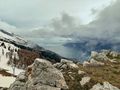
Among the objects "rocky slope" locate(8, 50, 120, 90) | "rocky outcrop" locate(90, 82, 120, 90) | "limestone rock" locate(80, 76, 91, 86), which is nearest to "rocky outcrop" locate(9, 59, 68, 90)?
"rocky slope" locate(8, 50, 120, 90)

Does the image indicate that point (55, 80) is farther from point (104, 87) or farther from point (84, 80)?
point (104, 87)

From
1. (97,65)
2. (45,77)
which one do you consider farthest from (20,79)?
(97,65)

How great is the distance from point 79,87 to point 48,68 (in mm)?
6287

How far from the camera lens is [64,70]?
57.3m

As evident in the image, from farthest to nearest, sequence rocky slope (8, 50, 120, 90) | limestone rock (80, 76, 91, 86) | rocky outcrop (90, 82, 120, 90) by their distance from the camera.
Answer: limestone rock (80, 76, 91, 86)
rocky slope (8, 50, 120, 90)
rocky outcrop (90, 82, 120, 90)

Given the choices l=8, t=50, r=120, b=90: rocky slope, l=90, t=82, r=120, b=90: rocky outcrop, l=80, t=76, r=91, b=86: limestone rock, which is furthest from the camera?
l=80, t=76, r=91, b=86: limestone rock

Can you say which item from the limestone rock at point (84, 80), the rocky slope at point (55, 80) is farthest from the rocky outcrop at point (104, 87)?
the limestone rock at point (84, 80)

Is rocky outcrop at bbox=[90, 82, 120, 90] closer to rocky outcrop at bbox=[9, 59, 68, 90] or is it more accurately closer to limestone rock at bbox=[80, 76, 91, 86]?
limestone rock at bbox=[80, 76, 91, 86]

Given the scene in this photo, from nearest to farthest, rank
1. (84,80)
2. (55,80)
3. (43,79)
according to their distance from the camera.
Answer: (55,80) < (43,79) < (84,80)

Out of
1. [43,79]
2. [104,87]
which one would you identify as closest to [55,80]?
[43,79]

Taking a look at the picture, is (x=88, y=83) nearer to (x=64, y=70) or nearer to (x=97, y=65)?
(x=64, y=70)

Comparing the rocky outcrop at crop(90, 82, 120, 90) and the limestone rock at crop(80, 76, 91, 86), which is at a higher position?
the limestone rock at crop(80, 76, 91, 86)

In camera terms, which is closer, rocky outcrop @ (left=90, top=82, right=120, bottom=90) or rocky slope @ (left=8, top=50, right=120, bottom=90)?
rocky outcrop @ (left=90, top=82, right=120, bottom=90)

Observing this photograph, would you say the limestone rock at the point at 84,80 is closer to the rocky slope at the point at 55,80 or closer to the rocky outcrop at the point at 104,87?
the rocky slope at the point at 55,80
